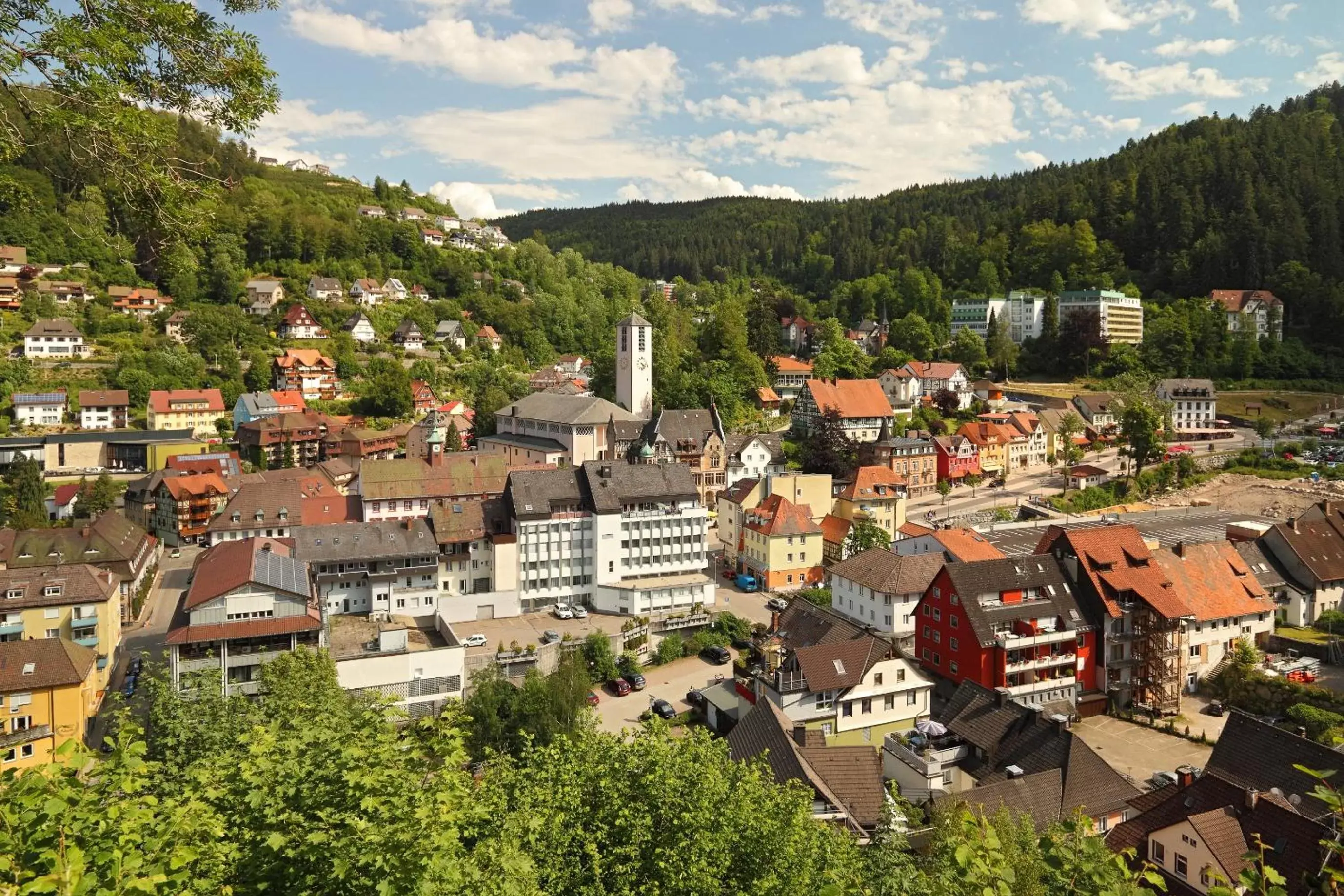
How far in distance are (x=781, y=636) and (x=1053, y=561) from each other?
10601 mm

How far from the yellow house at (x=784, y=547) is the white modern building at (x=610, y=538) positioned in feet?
10.5

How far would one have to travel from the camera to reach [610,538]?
42.2 meters

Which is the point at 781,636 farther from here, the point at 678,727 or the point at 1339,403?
the point at 1339,403

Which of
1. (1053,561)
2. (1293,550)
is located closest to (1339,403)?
(1293,550)

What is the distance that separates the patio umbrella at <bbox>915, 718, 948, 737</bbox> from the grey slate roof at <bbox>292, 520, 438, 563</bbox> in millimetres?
22241

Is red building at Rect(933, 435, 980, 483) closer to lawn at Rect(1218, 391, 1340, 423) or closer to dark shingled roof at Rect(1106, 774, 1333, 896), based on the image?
lawn at Rect(1218, 391, 1340, 423)

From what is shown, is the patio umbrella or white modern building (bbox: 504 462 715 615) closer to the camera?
the patio umbrella

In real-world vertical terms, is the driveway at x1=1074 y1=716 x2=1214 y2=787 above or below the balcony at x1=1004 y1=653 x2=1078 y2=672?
below

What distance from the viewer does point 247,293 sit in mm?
90750

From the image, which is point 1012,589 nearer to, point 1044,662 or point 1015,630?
point 1015,630

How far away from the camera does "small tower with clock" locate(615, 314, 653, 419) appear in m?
67.6

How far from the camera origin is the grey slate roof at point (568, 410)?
6066 centimetres

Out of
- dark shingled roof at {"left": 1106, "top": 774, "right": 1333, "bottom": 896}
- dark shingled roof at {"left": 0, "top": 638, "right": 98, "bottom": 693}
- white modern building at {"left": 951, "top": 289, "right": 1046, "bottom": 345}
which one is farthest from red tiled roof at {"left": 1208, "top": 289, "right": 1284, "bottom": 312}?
dark shingled roof at {"left": 0, "top": 638, "right": 98, "bottom": 693}

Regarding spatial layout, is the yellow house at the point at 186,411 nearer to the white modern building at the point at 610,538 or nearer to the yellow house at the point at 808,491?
the white modern building at the point at 610,538
